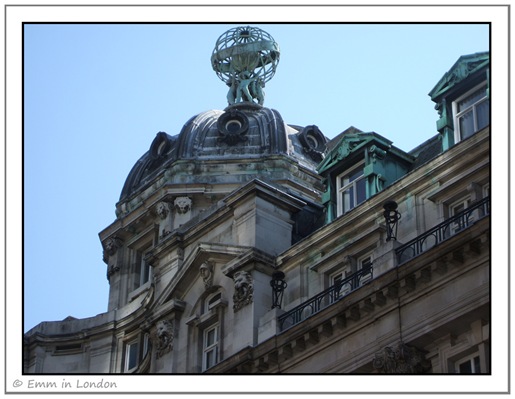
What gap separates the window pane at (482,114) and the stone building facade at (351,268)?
0.13 feet

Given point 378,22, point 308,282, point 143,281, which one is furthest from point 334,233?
point 143,281

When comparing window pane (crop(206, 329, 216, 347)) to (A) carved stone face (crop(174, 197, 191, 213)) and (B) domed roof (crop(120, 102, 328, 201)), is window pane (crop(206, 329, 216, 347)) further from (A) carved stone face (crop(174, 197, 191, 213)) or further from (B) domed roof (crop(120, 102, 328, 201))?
(B) domed roof (crop(120, 102, 328, 201))

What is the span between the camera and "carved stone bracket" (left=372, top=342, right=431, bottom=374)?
3984 centimetres

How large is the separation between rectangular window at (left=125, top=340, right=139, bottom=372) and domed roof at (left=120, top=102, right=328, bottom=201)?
8.12 m

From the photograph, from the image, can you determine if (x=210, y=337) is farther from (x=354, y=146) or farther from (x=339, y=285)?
(x=354, y=146)

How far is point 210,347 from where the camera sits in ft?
156

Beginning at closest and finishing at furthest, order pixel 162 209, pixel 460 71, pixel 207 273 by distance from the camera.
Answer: pixel 460 71, pixel 207 273, pixel 162 209

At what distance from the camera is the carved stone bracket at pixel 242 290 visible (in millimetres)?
46344

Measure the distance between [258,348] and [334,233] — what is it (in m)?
3.88

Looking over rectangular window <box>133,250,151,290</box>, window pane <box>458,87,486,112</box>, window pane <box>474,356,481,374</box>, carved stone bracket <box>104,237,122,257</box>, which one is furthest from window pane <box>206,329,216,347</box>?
carved stone bracket <box>104,237,122,257</box>

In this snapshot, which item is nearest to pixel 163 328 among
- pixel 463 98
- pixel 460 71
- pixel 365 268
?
pixel 365 268

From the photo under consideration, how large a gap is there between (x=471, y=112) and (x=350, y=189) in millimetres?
4728
